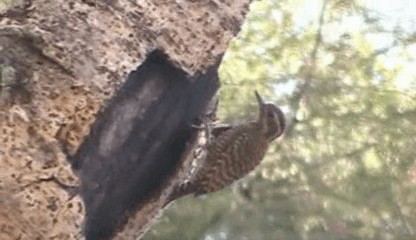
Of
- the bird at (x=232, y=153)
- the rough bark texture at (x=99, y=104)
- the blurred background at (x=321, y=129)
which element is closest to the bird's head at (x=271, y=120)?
the bird at (x=232, y=153)

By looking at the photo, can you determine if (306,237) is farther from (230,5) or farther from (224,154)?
(230,5)

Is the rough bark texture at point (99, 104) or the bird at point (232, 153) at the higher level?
the rough bark texture at point (99, 104)

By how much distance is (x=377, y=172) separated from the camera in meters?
4.16

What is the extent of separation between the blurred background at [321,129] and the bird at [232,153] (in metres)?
0.54

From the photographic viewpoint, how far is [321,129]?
162 inches

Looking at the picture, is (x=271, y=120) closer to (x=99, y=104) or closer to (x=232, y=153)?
(x=232, y=153)

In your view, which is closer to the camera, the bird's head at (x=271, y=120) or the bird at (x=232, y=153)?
the bird at (x=232, y=153)

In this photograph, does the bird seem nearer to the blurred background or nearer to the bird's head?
the bird's head

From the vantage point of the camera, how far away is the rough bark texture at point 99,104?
6.61ft

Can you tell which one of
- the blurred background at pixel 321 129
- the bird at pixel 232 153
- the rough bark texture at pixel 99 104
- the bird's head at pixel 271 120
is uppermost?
the rough bark texture at pixel 99 104

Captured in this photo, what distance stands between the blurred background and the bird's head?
1.40 ft

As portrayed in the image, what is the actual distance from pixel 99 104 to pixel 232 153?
99 centimetres

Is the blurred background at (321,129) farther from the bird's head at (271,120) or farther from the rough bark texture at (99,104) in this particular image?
the rough bark texture at (99,104)

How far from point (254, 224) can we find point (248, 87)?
49 centimetres
